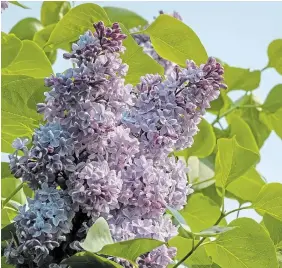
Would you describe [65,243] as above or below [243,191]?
above

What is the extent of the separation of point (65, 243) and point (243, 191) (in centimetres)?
40

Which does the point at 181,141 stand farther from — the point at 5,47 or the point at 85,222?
the point at 5,47

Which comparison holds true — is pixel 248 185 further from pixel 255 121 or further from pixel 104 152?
pixel 104 152

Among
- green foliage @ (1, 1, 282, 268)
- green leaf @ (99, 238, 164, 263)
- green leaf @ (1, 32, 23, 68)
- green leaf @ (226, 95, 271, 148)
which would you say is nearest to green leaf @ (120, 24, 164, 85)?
green foliage @ (1, 1, 282, 268)

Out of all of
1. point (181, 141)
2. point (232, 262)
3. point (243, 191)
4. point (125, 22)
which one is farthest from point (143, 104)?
point (125, 22)

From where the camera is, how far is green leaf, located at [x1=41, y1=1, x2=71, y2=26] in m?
0.98

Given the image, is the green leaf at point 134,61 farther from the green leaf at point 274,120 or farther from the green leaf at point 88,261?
the green leaf at point 274,120

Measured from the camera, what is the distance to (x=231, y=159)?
620mm

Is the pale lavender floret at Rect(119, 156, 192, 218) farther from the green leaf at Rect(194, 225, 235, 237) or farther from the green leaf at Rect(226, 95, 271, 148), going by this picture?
the green leaf at Rect(226, 95, 271, 148)

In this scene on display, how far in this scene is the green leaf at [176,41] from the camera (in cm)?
62

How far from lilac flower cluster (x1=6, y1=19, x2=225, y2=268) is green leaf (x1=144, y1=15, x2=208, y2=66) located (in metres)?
0.13

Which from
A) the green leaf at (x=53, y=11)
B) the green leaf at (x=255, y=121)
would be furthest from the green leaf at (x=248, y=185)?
the green leaf at (x=53, y=11)

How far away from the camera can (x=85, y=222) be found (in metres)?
0.46

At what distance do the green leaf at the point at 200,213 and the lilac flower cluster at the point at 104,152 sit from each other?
1.10ft
